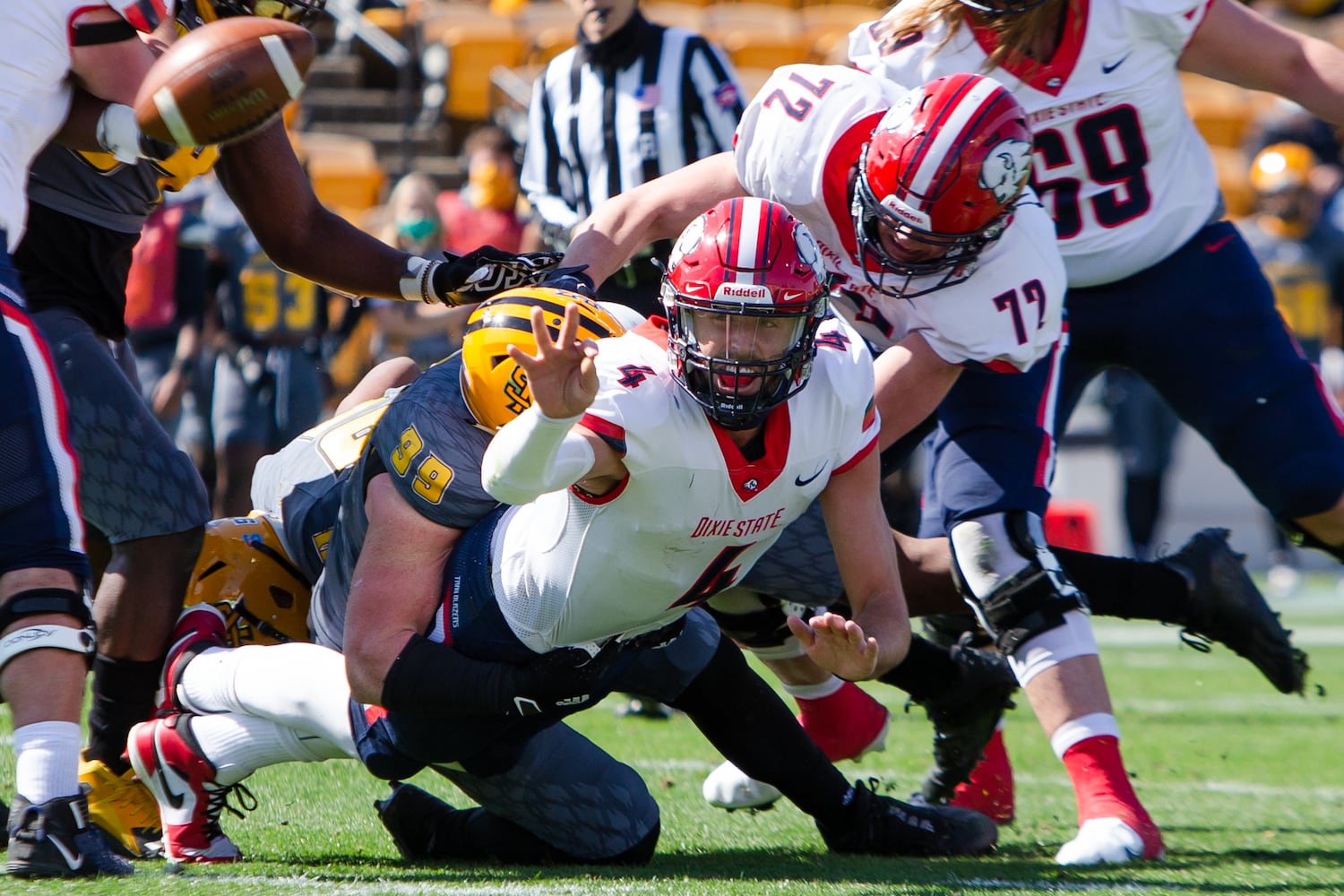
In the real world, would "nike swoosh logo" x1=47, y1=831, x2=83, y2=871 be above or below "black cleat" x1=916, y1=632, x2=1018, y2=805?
above

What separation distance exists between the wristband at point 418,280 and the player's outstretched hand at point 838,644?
3.92 feet

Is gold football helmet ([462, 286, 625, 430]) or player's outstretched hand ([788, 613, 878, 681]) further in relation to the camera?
gold football helmet ([462, 286, 625, 430])

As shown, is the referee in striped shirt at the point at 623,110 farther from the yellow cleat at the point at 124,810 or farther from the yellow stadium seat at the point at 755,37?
the yellow stadium seat at the point at 755,37

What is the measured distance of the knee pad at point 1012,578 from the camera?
309 centimetres

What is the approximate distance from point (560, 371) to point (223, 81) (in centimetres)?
76

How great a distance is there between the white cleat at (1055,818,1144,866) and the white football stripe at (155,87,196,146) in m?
1.90

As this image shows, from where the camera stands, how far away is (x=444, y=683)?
2566 millimetres

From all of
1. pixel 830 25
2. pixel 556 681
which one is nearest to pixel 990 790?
pixel 556 681

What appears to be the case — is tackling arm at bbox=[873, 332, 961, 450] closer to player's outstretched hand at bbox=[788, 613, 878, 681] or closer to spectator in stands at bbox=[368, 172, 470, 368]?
player's outstretched hand at bbox=[788, 613, 878, 681]

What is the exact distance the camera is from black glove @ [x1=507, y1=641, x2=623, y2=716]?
2578 millimetres

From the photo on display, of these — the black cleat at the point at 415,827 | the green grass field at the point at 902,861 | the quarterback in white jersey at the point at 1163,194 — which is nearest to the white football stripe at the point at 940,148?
the quarterback in white jersey at the point at 1163,194

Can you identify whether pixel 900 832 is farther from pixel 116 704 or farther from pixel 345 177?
pixel 345 177

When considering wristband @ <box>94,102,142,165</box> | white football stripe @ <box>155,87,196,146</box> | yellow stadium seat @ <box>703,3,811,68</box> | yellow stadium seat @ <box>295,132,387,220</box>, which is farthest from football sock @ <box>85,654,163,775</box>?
yellow stadium seat @ <box>703,3,811,68</box>

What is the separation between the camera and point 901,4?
11.0 ft
